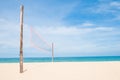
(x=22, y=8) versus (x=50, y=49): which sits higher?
(x=22, y=8)

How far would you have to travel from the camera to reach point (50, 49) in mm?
13617
